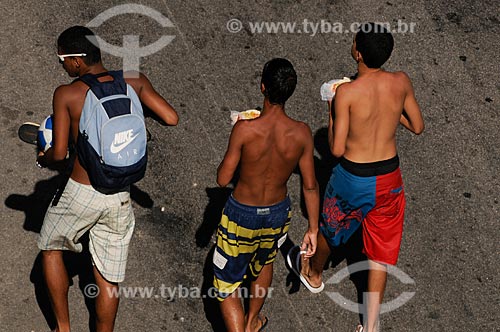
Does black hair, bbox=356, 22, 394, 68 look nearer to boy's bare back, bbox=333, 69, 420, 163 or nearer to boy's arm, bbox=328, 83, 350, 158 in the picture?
boy's bare back, bbox=333, 69, 420, 163

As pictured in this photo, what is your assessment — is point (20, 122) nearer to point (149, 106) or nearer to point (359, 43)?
point (149, 106)

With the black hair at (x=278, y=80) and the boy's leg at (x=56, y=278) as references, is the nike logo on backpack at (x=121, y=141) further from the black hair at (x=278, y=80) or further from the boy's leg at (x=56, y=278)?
the boy's leg at (x=56, y=278)

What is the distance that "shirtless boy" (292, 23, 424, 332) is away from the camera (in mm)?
6156

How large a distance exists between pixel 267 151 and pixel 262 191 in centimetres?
32

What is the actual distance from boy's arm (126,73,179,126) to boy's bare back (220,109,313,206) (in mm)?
534

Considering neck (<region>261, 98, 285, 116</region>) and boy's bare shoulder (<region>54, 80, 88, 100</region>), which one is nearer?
boy's bare shoulder (<region>54, 80, 88, 100</region>)

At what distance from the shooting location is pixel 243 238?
20.1 ft

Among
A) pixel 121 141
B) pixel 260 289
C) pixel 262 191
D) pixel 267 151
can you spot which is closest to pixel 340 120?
pixel 267 151

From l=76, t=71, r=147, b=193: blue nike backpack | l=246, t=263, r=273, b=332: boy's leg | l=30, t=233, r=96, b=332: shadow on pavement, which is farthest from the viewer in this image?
l=30, t=233, r=96, b=332: shadow on pavement

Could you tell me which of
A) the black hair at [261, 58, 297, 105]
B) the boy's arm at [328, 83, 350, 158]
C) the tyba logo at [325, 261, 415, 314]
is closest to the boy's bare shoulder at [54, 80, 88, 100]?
the black hair at [261, 58, 297, 105]

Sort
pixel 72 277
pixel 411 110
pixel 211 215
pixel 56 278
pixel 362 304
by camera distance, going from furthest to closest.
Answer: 1. pixel 211 215
2. pixel 362 304
3. pixel 72 277
4. pixel 411 110
5. pixel 56 278

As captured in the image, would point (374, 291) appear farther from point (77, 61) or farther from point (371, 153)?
point (77, 61)

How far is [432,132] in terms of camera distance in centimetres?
833

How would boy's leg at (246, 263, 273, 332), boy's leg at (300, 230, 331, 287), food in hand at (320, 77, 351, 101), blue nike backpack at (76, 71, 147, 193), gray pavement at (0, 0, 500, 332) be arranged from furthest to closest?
gray pavement at (0, 0, 500, 332) < boy's leg at (300, 230, 331, 287) < boy's leg at (246, 263, 273, 332) < food in hand at (320, 77, 351, 101) < blue nike backpack at (76, 71, 147, 193)
